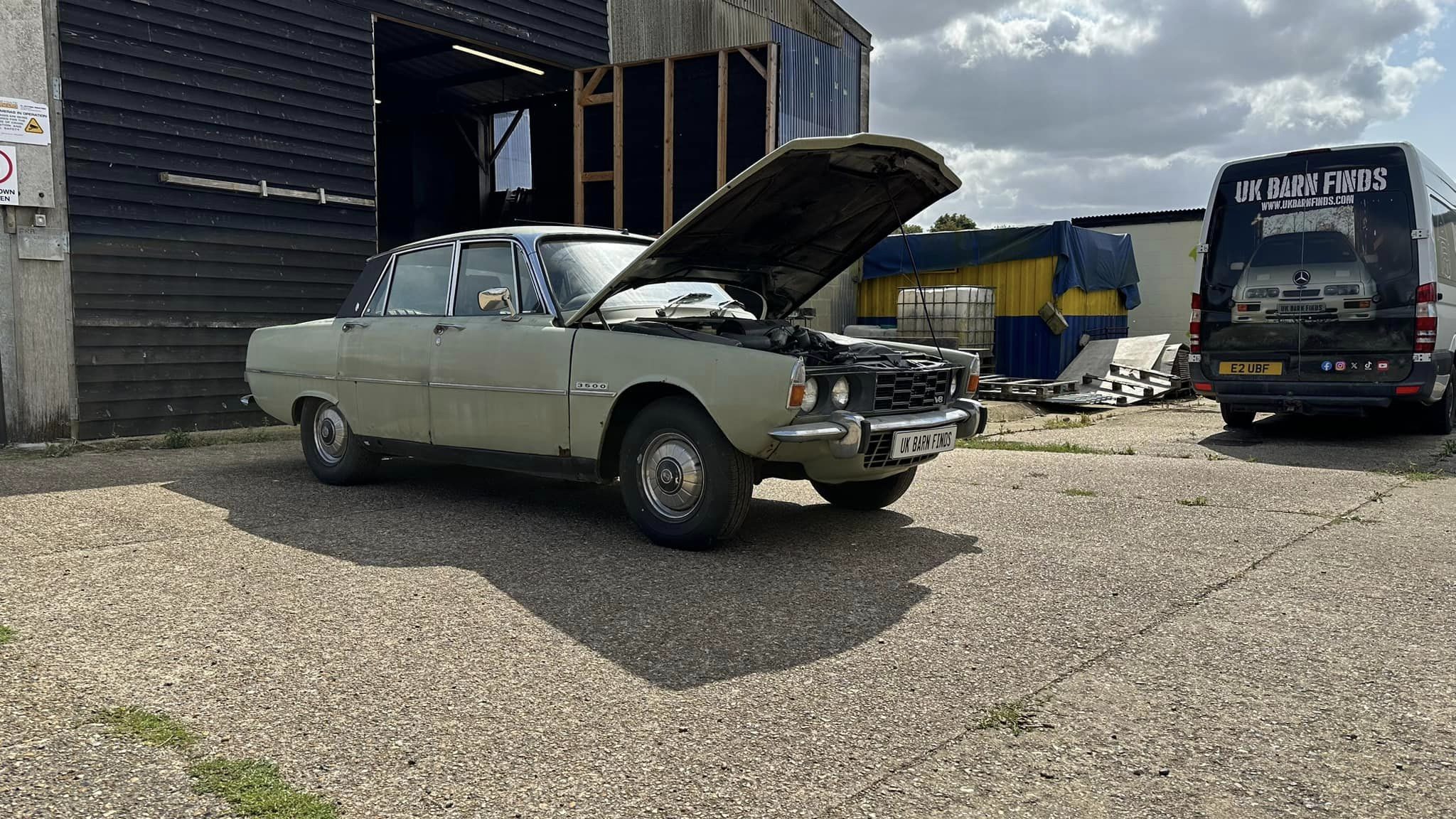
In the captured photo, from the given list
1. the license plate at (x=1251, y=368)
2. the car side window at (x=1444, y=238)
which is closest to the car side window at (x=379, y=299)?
the license plate at (x=1251, y=368)

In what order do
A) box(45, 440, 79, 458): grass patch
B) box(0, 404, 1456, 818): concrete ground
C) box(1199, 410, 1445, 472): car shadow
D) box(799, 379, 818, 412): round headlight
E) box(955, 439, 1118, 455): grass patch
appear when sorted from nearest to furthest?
box(0, 404, 1456, 818): concrete ground, box(799, 379, 818, 412): round headlight, box(1199, 410, 1445, 472): car shadow, box(45, 440, 79, 458): grass patch, box(955, 439, 1118, 455): grass patch

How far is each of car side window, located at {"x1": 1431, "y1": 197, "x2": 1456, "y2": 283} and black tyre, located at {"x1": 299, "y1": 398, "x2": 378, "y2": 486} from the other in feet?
29.2

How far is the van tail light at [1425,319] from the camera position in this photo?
29.2 ft

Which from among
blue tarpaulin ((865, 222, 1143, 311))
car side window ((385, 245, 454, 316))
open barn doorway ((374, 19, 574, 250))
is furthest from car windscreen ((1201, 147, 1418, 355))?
open barn doorway ((374, 19, 574, 250))

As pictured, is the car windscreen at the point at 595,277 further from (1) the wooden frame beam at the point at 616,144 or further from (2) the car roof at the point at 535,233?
(1) the wooden frame beam at the point at 616,144

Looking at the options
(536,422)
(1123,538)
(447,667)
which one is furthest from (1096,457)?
(447,667)

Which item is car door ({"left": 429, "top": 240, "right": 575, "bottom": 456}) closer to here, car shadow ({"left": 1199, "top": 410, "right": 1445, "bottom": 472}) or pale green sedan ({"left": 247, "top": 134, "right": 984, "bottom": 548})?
pale green sedan ({"left": 247, "top": 134, "right": 984, "bottom": 548})

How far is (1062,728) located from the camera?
112 inches

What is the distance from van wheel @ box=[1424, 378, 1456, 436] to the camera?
984 cm

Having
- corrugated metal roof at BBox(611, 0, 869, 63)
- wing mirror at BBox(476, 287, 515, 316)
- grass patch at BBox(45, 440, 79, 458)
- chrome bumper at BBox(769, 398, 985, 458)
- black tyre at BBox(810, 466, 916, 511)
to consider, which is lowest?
grass patch at BBox(45, 440, 79, 458)

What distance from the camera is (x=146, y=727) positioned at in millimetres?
2795

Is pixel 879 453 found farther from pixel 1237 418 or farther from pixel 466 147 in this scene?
pixel 466 147

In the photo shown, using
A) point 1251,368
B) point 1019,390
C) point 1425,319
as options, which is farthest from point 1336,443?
point 1019,390

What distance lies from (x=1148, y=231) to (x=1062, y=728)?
69.9 ft
